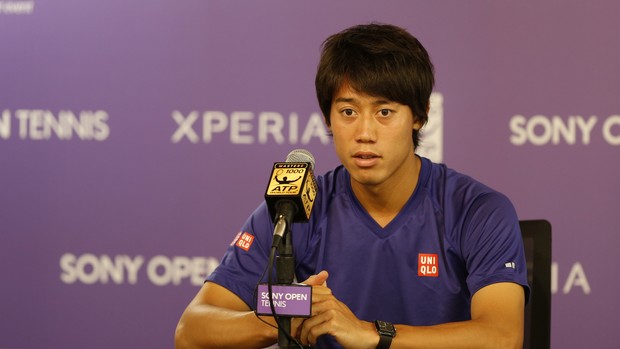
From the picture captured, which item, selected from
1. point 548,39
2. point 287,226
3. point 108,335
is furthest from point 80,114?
point 287,226

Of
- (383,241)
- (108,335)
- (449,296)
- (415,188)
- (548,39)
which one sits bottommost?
(108,335)

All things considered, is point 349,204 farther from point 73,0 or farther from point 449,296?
point 73,0

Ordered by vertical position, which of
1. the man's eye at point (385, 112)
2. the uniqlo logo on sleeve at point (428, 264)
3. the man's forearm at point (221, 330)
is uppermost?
the man's eye at point (385, 112)

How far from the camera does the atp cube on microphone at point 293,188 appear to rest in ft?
4.72

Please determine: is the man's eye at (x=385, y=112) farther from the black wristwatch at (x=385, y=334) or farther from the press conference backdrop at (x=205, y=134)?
the press conference backdrop at (x=205, y=134)

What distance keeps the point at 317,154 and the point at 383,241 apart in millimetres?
1237

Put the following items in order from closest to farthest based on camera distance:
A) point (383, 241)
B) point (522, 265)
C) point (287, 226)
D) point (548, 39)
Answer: point (287, 226), point (522, 265), point (383, 241), point (548, 39)

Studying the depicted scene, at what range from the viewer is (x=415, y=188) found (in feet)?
6.84

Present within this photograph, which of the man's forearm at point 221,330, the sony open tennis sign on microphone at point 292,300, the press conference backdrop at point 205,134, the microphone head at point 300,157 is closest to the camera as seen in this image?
the sony open tennis sign on microphone at point 292,300

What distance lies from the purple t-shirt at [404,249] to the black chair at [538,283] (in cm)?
16

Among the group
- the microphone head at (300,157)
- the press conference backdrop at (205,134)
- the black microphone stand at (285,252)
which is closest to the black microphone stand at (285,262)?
the black microphone stand at (285,252)

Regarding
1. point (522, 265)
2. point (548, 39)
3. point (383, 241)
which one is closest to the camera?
point (522, 265)

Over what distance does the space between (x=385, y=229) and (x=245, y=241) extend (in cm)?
35

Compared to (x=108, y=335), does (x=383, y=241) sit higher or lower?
higher
